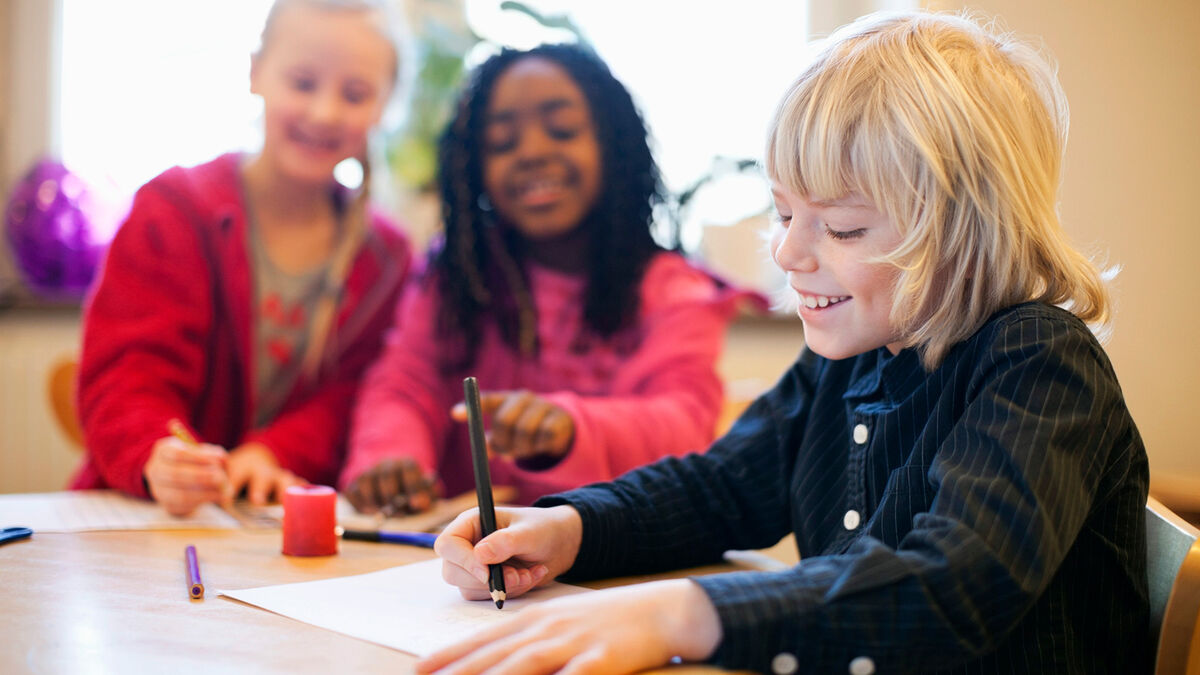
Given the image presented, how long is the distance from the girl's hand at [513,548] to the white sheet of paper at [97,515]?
39 cm

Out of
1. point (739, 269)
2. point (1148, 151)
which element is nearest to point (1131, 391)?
point (1148, 151)

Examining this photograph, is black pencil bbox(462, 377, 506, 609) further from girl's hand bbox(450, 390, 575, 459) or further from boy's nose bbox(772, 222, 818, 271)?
girl's hand bbox(450, 390, 575, 459)

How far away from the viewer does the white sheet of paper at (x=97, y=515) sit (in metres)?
1.02

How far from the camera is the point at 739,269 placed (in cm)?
268

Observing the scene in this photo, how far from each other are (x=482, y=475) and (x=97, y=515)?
57 cm

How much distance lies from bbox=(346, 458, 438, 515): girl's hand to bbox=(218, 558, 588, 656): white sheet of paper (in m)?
0.33

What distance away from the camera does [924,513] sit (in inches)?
25.1

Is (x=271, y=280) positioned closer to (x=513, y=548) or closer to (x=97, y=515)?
(x=97, y=515)

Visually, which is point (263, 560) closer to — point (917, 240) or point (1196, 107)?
point (917, 240)

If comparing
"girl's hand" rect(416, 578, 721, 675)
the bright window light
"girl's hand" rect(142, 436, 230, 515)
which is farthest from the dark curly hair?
the bright window light

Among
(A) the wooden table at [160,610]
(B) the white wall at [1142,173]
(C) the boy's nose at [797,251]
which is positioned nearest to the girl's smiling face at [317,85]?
(A) the wooden table at [160,610]

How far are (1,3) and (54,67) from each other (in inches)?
7.5

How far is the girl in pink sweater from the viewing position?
4.90 ft

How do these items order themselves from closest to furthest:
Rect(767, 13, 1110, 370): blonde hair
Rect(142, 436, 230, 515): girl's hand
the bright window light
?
1. Rect(767, 13, 1110, 370): blonde hair
2. Rect(142, 436, 230, 515): girl's hand
3. the bright window light
